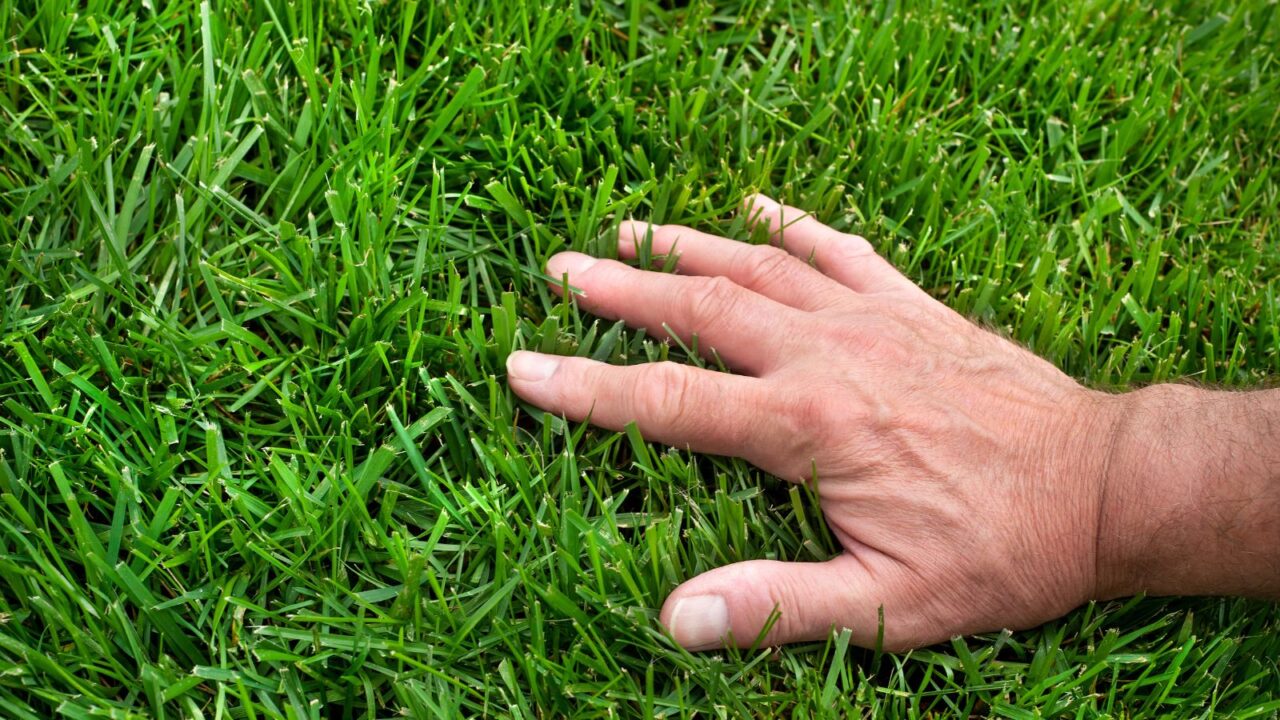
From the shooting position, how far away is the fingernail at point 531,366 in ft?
6.17

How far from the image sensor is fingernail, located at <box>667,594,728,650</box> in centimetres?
168

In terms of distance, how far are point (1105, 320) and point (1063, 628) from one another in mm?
694

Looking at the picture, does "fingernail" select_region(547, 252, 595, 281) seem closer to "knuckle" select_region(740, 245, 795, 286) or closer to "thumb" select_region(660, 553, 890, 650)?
"knuckle" select_region(740, 245, 795, 286)

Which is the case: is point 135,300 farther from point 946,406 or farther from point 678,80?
point 946,406

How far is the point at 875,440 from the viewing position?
1822 mm

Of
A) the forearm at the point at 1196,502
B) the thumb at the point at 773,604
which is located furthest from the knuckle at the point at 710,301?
the forearm at the point at 1196,502

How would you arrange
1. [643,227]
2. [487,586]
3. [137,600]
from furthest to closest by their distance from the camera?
[643,227], [487,586], [137,600]

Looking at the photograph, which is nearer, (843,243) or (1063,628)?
(1063,628)

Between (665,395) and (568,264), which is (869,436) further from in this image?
(568,264)

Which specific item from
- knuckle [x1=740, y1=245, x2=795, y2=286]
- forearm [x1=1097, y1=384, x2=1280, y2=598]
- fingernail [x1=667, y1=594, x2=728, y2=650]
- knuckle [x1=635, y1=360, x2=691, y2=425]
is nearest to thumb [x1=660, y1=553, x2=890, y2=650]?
fingernail [x1=667, y1=594, x2=728, y2=650]

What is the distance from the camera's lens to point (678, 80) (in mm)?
2340

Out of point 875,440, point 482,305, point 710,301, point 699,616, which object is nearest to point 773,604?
point 699,616

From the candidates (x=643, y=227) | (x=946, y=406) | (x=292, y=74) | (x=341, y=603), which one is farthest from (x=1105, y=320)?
(x=292, y=74)

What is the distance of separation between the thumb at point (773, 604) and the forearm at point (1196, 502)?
1.48 feet
